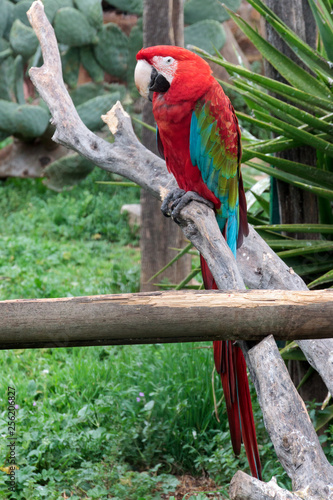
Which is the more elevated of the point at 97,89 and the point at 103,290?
the point at 97,89

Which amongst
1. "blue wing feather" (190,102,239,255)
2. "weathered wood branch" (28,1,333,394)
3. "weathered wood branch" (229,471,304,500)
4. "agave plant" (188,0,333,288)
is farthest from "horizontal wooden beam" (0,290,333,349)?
"agave plant" (188,0,333,288)

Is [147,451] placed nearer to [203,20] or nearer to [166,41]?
[166,41]

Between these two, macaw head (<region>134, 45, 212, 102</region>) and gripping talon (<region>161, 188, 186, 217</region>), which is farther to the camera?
gripping talon (<region>161, 188, 186, 217</region>)

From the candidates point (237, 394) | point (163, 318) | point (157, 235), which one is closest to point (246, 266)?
point (237, 394)

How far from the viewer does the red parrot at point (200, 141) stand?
1.07 meters

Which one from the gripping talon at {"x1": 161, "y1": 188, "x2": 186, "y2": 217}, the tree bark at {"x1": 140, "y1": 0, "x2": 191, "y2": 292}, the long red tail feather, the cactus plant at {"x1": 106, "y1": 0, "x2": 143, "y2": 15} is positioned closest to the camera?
the long red tail feather

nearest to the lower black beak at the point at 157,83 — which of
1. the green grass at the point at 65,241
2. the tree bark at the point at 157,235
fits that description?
the tree bark at the point at 157,235

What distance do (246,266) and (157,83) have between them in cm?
45

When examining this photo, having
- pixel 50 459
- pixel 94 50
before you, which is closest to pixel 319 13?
pixel 50 459

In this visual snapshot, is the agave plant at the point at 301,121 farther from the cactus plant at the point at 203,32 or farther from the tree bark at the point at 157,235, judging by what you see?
the cactus plant at the point at 203,32

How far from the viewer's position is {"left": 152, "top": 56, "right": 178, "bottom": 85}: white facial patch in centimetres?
108

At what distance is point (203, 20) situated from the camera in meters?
3.97

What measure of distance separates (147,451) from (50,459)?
0.89 ft

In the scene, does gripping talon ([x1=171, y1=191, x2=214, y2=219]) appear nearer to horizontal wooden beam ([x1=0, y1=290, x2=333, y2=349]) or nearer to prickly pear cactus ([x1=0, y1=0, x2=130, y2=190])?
horizontal wooden beam ([x1=0, y1=290, x2=333, y2=349])
